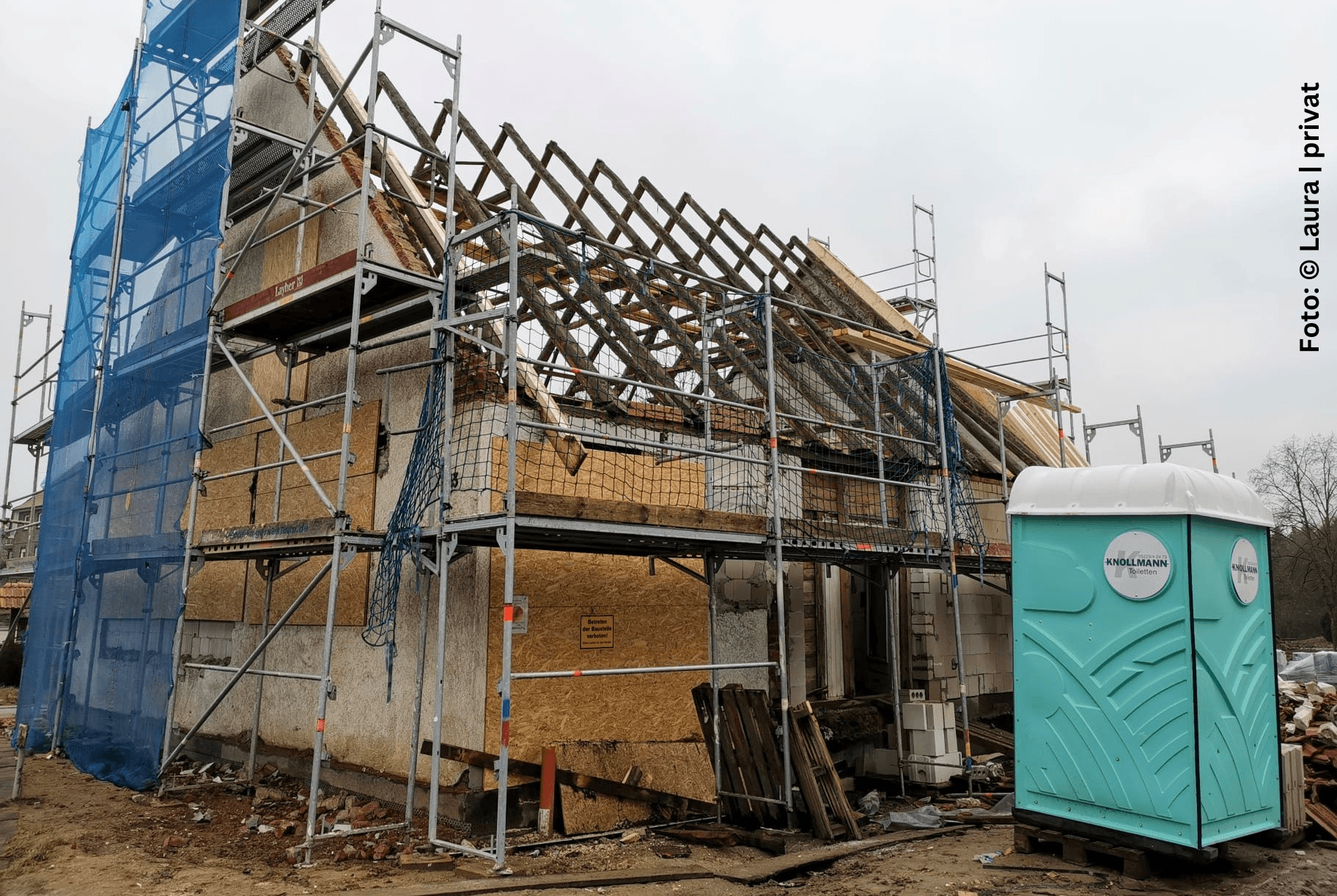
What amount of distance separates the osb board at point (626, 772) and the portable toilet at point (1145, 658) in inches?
122

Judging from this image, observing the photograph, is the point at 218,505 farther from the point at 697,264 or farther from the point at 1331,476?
the point at 1331,476

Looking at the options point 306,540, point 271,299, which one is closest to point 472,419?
point 306,540

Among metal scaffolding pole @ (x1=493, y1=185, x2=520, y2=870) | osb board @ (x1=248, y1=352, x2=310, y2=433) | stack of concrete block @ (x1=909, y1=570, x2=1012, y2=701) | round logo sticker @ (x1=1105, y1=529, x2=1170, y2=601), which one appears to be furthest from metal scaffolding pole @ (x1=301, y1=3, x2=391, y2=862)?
stack of concrete block @ (x1=909, y1=570, x2=1012, y2=701)

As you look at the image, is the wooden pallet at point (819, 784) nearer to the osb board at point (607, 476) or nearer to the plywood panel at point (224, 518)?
the osb board at point (607, 476)

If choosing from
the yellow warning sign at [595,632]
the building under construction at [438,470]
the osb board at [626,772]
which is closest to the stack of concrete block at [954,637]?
the building under construction at [438,470]

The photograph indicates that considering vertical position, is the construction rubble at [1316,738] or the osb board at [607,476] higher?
the osb board at [607,476]

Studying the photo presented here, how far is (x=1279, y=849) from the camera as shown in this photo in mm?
7070

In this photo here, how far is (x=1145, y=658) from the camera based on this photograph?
6.47 metres

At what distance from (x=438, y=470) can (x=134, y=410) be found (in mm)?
5225

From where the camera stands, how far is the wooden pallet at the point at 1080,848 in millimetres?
6312

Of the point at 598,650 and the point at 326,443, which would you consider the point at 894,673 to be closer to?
the point at 598,650

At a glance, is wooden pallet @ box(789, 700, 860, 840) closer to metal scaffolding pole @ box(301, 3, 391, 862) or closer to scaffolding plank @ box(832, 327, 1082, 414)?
metal scaffolding pole @ box(301, 3, 391, 862)

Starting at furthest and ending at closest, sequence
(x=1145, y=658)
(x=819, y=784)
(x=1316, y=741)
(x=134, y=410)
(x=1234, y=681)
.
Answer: (x=134, y=410)
(x=1316, y=741)
(x=819, y=784)
(x=1234, y=681)
(x=1145, y=658)

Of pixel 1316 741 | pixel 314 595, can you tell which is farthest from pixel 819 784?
pixel 314 595
